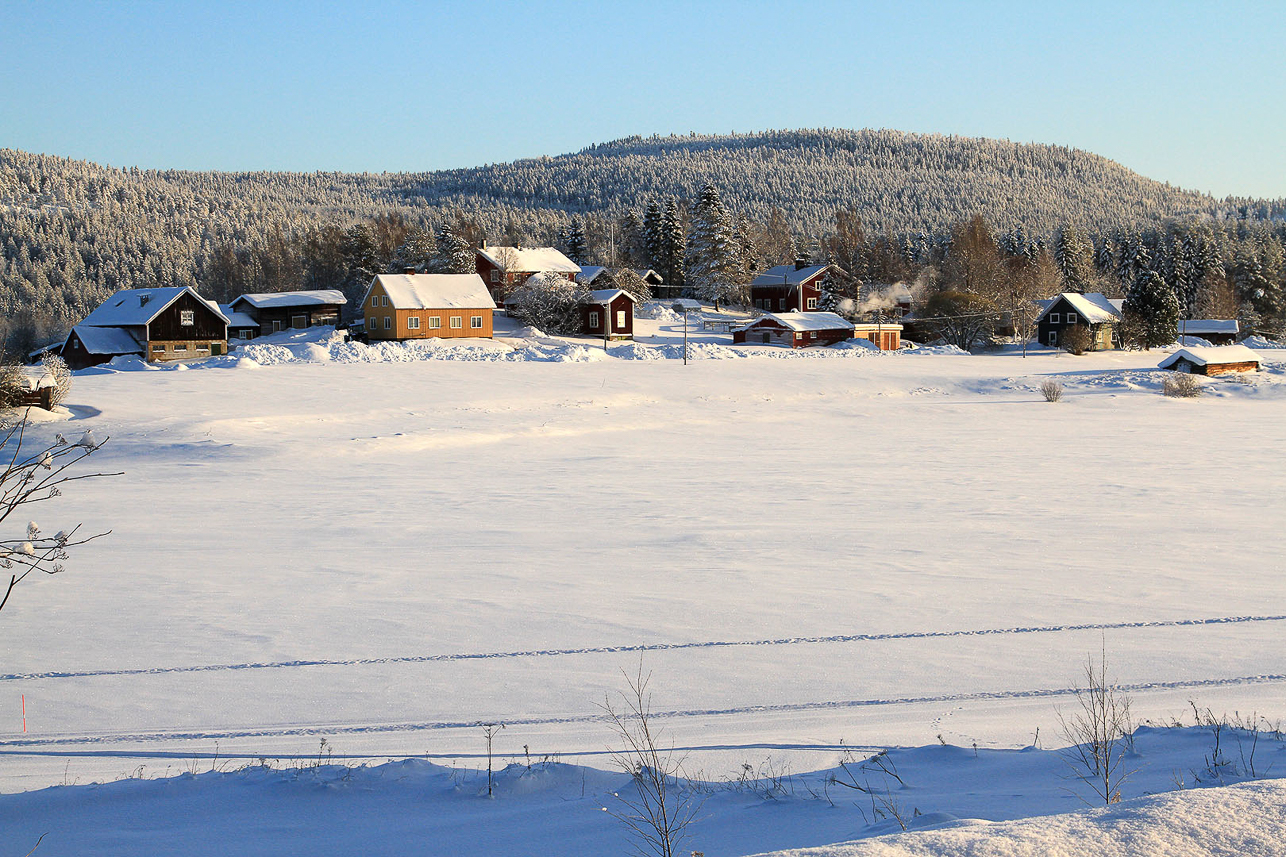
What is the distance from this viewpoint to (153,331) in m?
60.8

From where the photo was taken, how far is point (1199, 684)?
904 cm

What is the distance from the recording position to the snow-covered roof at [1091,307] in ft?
233

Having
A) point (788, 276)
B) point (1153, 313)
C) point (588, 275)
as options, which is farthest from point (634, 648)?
point (788, 276)

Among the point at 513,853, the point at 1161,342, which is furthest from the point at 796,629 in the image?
the point at 1161,342

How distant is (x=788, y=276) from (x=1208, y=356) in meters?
38.3

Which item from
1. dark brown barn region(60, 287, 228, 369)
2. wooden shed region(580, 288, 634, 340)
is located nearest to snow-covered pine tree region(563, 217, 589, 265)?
wooden shed region(580, 288, 634, 340)

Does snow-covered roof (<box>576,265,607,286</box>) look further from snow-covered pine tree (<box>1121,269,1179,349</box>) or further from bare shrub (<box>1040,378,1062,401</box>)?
snow-covered pine tree (<box>1121,269,1179,349</box>)

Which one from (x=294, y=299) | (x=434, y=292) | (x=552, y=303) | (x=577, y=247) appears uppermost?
(x=577, y=247)

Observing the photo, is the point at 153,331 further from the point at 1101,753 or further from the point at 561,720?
the point at 1101,753

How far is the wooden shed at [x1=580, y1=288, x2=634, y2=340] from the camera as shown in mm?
67562

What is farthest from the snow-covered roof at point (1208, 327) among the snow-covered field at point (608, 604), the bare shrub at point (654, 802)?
the bare shrub at point (654, 802)

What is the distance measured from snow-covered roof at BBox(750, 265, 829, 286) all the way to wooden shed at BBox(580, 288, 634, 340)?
20532mm

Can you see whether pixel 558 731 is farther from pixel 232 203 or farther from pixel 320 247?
pixel 232 203

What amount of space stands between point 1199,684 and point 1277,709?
982mm
